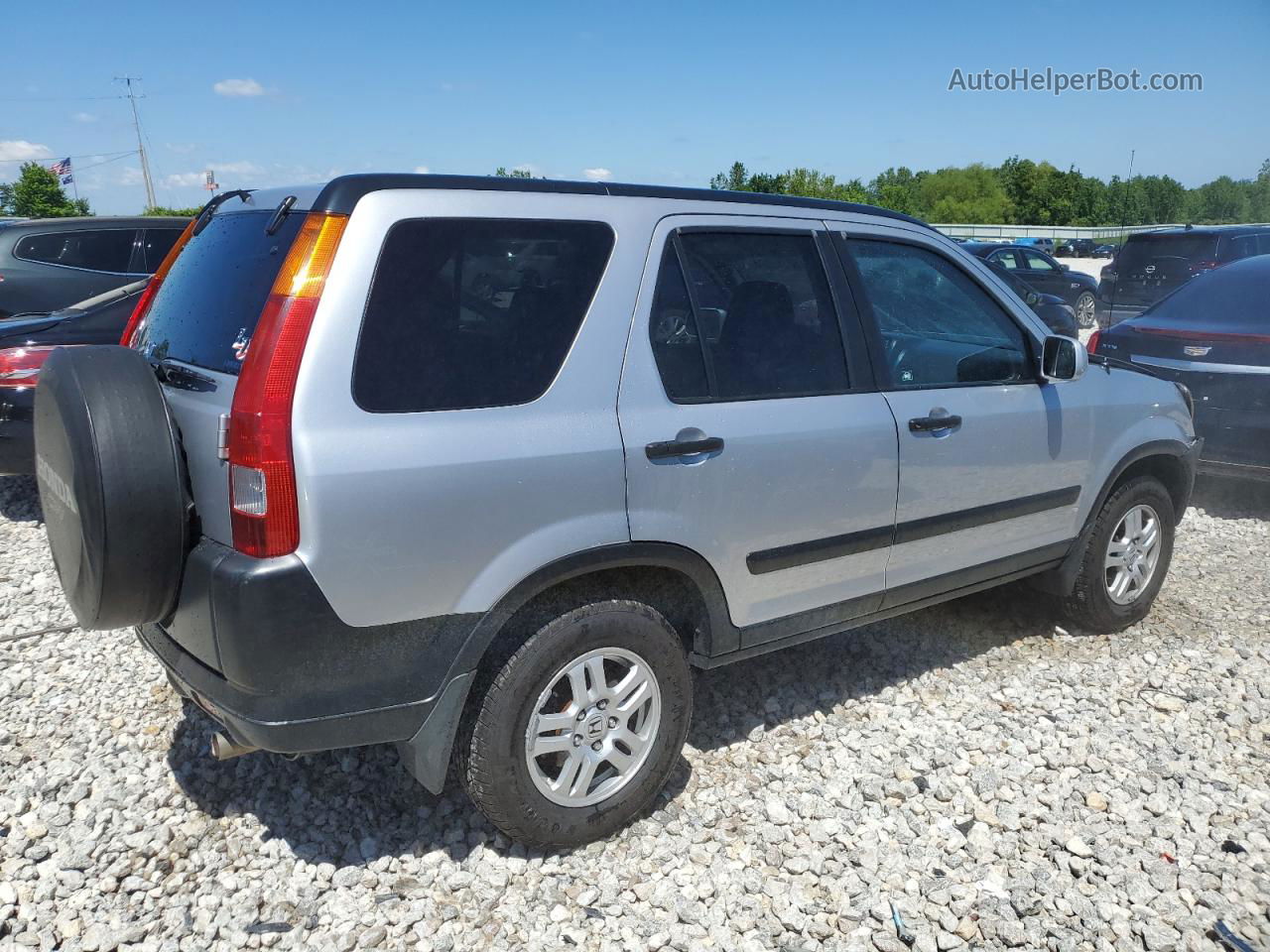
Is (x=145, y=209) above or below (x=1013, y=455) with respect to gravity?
above

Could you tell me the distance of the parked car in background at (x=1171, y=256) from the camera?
14.6 m

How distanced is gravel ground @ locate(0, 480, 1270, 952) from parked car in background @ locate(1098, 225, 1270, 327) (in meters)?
11.8

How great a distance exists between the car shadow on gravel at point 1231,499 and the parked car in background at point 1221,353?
0.32 m

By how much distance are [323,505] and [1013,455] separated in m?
2.70

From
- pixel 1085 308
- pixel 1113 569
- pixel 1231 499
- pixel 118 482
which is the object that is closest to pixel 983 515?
pixel 1113 569

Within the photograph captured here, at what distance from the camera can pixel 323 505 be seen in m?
2.37

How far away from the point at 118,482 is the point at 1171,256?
1652cm

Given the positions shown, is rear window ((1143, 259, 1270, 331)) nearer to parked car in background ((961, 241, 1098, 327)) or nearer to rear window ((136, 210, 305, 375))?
rear window ((136, 210, 305, 375))

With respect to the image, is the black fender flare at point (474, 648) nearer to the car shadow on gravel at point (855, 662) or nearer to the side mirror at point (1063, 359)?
the car shadow on gravel at point (855, 662)

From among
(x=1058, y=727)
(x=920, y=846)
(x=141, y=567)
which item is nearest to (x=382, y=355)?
(x=141, y=567)

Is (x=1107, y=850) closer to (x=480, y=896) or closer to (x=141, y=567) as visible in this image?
(x=480, y=896)

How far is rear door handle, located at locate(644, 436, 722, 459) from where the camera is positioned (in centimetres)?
287

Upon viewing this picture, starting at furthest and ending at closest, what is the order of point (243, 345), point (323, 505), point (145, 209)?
1. point (145, 209)
2. point (243, 345)
3. point (323, 505)

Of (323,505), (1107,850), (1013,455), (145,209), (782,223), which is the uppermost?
(145,209)
